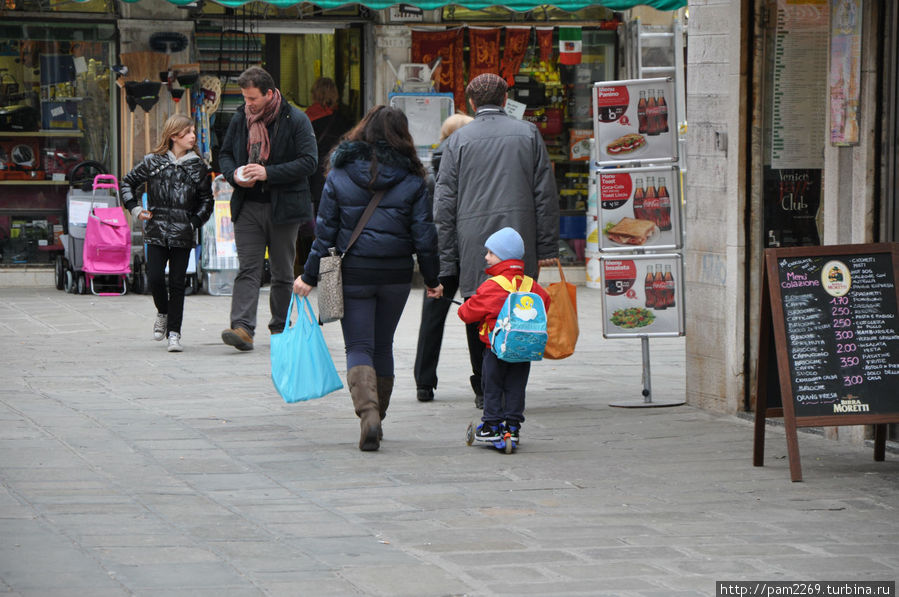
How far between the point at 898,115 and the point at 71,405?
4.93 m

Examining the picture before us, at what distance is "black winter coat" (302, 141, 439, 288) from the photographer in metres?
7.24

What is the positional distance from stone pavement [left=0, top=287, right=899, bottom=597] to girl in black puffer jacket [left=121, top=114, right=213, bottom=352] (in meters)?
1.18

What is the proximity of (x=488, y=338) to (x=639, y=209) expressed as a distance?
83.8 inches

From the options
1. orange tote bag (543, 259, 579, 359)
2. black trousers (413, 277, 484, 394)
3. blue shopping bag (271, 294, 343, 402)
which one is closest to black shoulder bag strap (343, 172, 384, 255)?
blue shopping bag (271, 294, 343, 402)

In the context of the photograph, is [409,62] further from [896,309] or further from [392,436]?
[896,309]

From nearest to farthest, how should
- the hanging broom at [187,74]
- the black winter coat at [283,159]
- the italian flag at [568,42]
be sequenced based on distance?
the black winter coat at [283,159] → the hanging broom at [187,74] → the italian flag at [568,42]

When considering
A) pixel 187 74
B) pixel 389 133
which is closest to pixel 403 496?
pixel 389 133

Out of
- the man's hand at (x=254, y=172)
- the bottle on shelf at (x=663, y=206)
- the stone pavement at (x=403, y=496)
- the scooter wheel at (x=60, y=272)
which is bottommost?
the stone pavement at (x=403, y=496)

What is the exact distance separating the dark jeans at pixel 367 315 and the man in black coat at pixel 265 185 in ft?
10.7

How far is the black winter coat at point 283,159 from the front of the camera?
415 inches

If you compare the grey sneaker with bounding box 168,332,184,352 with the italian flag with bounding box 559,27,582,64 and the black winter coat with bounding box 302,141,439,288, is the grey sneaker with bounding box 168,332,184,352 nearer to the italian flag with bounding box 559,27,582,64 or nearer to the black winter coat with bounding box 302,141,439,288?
the black winter coat with bounding box 302,141,439,288

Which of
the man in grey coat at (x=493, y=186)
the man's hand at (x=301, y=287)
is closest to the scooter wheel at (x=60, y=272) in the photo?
the man in grey coat at (x=493, y=186)

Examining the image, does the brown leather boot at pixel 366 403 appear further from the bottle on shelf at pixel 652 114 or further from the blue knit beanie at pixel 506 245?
the bottle on shelf at pixel 652 114

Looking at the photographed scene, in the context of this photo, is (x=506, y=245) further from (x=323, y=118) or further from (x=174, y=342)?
(x=323, y=118)
